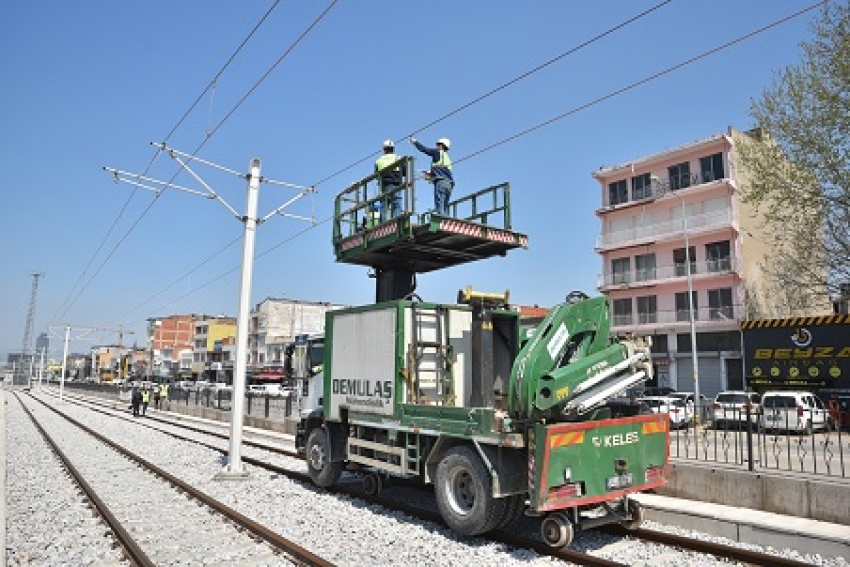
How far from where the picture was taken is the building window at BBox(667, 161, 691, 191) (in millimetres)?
42500

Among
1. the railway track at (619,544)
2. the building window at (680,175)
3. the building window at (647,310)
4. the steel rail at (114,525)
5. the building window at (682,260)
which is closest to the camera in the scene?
the railway track at (619,544)

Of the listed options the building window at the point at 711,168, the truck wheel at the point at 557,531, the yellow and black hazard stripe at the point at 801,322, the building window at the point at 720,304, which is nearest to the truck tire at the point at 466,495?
the truck wheel at the point at 557,531

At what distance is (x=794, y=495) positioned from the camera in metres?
7.80

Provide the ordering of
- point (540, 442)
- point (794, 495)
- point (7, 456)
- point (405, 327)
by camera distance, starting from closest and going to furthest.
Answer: point (540, 442) → point (794, 495) → point (405, 327) → point (7, 456)

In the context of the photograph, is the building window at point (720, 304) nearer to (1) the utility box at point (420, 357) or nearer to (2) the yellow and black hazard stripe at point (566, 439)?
(1) the utility box at point (420, 357)

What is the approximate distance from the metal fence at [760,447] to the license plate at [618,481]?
9.44 feet

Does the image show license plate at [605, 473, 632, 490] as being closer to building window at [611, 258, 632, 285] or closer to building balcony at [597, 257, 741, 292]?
building balcony at [597, 257, 741, 292]

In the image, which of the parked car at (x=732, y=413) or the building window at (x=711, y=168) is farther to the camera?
the building window at (x=711, y=168)

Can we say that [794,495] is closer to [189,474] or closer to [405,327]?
[405,327]

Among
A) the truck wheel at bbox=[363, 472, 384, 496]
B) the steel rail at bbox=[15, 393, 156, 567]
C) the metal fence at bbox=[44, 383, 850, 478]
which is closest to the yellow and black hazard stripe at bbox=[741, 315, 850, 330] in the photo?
the metal fence at bbox=[44, 383, 850, 478]

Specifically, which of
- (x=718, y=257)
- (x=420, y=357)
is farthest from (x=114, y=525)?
(x=718, y=257)

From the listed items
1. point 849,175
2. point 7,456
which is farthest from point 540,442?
point 849,175

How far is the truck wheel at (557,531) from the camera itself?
657 centimetres

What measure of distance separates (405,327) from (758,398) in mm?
22333
